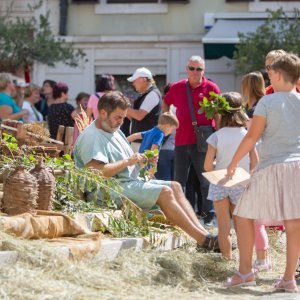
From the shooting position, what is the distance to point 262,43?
21.9m

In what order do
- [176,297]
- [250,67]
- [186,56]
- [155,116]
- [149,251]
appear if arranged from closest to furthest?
[176,297] < [149,251] < [155,116] < [250,67] < [186,56]

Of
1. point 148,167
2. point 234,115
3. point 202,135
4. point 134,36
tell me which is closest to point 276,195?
point 234,115

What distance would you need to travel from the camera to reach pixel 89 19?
84.6ft

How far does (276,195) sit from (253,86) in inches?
105

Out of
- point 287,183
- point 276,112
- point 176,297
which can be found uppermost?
point 276,112

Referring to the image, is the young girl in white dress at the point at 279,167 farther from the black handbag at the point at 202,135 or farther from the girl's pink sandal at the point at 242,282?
the black handbag at the point at 202,135

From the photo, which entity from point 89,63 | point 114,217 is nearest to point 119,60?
point 89,63

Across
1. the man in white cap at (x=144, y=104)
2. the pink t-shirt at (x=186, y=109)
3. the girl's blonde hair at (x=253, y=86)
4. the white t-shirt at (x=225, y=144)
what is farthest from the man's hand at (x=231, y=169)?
the man in white cap at (x=144, y=104)

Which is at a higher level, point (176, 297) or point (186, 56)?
point (186, 56)

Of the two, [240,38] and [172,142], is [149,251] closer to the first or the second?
[172,142]

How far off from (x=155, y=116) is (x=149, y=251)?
466cm

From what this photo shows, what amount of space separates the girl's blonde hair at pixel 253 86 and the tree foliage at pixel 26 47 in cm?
1165

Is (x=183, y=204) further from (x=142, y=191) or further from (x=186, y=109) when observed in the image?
(x=186, y=109)

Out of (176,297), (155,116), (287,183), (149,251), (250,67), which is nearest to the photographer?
(176,297)
